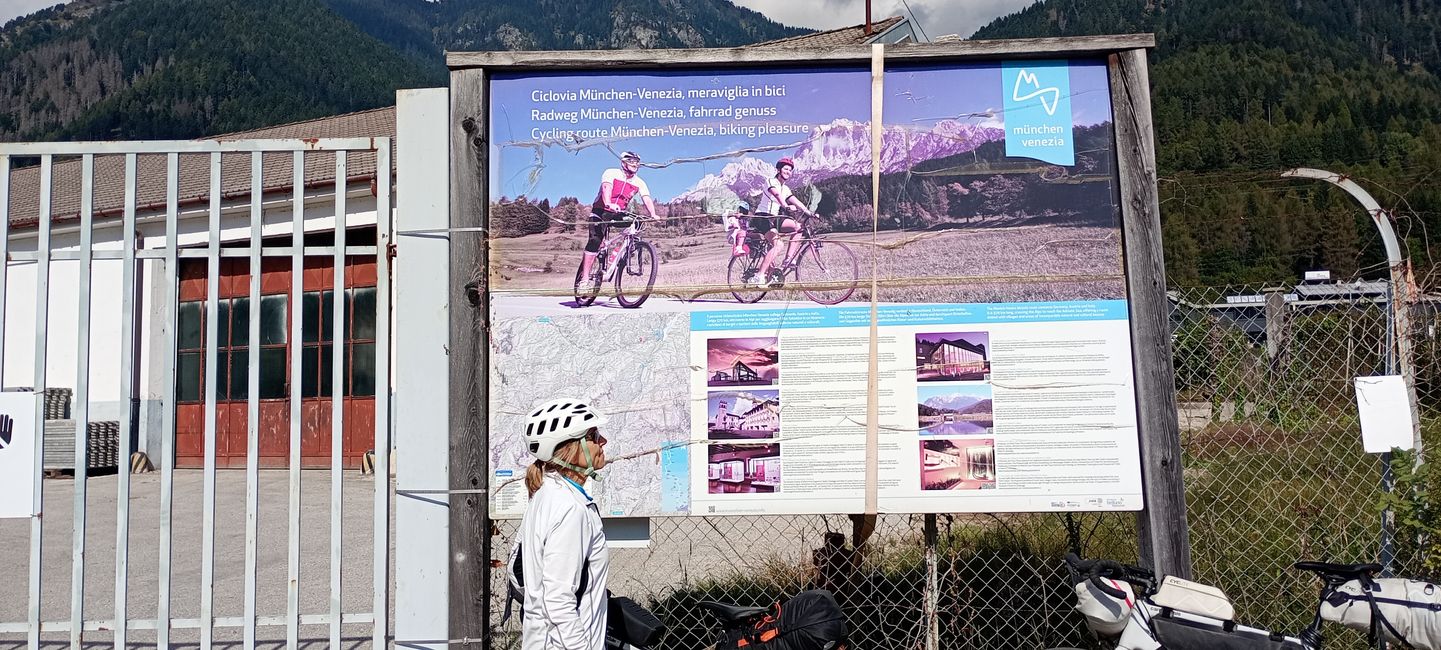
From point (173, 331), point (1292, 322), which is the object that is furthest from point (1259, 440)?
point (173, 331)

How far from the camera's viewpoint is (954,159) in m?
4.45

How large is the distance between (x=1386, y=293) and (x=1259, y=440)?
150cm

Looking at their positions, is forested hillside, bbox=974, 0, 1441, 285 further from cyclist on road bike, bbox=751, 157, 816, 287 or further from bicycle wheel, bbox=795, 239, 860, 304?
cyclist on road bike, bbox=751, 157, 816, 287

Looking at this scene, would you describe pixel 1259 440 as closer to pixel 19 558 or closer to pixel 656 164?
pixel 656 164

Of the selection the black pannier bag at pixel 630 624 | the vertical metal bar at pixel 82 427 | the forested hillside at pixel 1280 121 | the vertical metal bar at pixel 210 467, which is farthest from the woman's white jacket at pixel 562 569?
the forested hillside at pixel 1280 121

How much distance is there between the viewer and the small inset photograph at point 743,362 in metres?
4.29

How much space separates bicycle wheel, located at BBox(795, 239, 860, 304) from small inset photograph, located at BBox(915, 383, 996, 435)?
21.1 inches

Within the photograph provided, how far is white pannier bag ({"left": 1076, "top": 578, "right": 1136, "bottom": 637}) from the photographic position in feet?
12.4

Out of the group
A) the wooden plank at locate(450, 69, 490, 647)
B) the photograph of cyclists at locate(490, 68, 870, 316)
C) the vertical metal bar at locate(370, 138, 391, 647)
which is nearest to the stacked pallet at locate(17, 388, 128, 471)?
the vertical metal bar at locate(370, 138, 391, 647)

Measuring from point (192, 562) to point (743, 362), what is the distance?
22.8 feet

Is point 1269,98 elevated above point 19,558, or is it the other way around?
point 1269,98

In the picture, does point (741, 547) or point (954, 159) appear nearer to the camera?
point (954, 159)

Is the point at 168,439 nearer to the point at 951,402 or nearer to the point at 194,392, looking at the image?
the point at 951,402

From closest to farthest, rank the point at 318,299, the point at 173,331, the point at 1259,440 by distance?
the point at 173,331 < the point at 1259,440 < the point at 318,299
